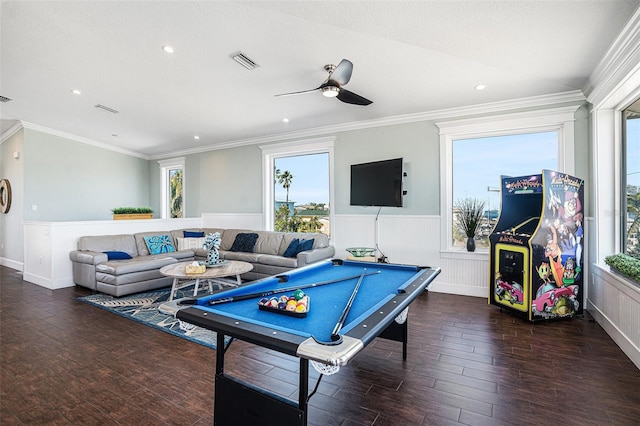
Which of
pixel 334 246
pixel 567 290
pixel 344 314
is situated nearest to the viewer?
pixel 344 314

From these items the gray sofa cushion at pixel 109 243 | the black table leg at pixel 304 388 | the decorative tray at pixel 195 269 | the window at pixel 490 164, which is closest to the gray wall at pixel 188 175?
the window at pixel 490 164

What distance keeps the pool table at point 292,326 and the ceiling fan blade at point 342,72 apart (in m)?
1.89

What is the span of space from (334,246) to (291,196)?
147cm

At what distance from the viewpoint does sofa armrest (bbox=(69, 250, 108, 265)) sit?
178 inches

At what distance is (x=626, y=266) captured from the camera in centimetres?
267

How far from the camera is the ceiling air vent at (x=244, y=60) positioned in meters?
3.21

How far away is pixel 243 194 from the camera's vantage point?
6723 mm

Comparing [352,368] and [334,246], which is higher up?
[334,246]

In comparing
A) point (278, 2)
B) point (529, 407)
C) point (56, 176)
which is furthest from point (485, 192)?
point (56, 176)

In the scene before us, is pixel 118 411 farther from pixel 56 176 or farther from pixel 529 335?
pixel 56 176

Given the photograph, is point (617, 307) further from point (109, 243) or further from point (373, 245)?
point (109, 243)

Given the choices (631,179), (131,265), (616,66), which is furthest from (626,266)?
(131,265)

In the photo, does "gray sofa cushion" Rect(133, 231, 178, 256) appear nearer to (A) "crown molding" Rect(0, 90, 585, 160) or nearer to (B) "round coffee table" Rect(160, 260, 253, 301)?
(B) "round coffee table" Rect(160, 260, 253, 301)

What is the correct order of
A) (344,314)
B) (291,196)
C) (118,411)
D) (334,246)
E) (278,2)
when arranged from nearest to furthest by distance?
1. (344,314)
2. (118,411)
3. (278,2)
4. (334,246)
5. (291,196)
